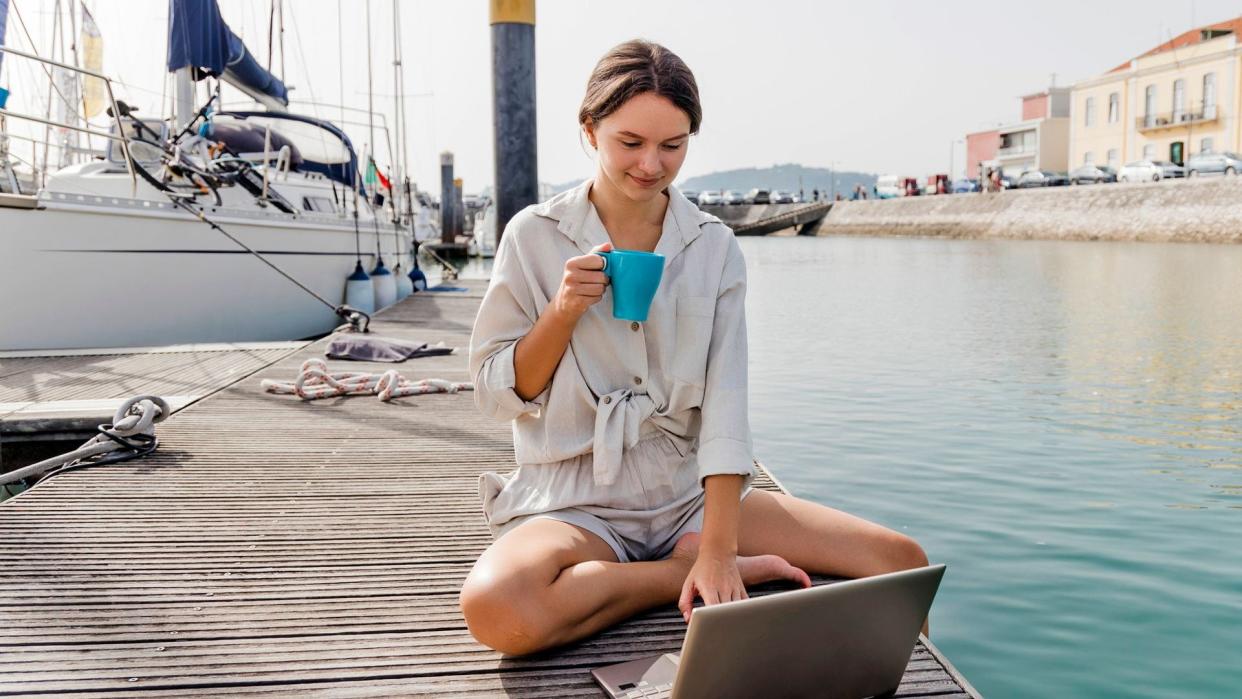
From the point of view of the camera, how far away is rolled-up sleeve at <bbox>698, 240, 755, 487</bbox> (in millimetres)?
2488

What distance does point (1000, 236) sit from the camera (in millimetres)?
47594

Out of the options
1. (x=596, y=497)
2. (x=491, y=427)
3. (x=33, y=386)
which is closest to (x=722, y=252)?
(x=596, y=497)

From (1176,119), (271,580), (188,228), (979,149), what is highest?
(979,149)

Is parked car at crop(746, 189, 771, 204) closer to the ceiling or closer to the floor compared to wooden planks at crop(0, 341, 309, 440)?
closer to the ceiling

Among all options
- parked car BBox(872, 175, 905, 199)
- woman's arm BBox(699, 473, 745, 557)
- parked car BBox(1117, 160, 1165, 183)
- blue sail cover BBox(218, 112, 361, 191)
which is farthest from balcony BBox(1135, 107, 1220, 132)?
woman's arm BBox(699, 473, 745, 557)

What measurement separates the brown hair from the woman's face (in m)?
0.02

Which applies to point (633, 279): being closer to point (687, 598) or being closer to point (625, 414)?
point (625, 414)

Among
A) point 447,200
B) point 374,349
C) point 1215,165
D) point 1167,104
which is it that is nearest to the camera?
point 374,349

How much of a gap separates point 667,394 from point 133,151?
9.21 metres

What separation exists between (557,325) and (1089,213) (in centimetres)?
4398

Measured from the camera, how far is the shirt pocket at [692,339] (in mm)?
2635

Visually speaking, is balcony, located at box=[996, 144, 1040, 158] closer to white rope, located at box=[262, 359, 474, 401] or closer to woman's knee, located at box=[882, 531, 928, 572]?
white rope, located at box=[262, 359, 474, 401]

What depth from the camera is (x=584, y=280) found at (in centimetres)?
233

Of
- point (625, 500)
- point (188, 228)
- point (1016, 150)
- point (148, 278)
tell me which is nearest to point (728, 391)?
point (625, 500)
